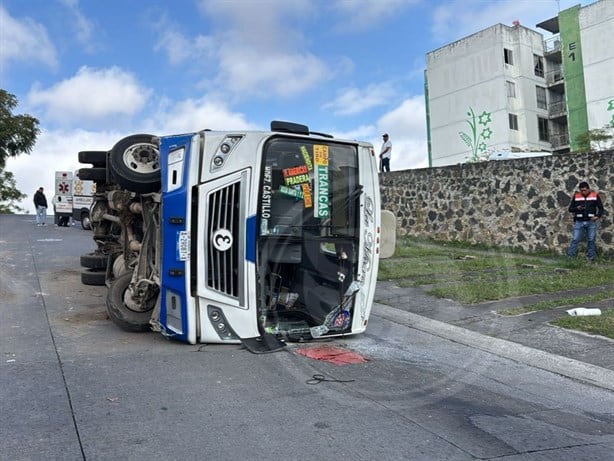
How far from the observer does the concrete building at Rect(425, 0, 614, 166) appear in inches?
1769

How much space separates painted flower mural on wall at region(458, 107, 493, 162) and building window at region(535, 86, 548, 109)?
186 inches

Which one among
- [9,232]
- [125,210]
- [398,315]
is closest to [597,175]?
[398,315]

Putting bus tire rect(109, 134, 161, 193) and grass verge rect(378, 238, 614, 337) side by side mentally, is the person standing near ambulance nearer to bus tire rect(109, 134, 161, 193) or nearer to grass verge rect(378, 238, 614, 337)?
grass verge rect(378, 238, 614, 337)

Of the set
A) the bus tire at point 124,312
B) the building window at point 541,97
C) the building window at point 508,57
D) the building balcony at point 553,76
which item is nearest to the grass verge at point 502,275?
the bus tire at point 124,312

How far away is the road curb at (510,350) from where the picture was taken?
17.8 ft

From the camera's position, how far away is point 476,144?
50.2 meters

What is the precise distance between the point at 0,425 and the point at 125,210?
13.2 ft

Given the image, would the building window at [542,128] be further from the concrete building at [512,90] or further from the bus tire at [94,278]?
the bus tire at [94,278]

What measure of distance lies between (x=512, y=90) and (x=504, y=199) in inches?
1537

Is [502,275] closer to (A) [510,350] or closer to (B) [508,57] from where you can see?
(A) [510,350]

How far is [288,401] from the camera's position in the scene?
4500mm

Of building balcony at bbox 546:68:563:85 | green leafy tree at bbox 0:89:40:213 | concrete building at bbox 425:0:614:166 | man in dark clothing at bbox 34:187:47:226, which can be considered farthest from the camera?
building balcony at bbox 546:68:563:85

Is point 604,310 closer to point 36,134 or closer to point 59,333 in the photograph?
point 59,333

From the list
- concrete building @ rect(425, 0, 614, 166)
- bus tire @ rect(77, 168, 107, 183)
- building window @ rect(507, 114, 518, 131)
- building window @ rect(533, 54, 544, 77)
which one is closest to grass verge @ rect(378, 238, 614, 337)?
bus tire @ rect(77, 168, 107, 183)
